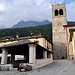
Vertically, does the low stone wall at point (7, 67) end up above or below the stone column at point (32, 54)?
below

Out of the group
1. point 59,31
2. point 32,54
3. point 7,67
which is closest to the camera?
point 7,67

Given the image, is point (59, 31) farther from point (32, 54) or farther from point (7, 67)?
point (7, 67)

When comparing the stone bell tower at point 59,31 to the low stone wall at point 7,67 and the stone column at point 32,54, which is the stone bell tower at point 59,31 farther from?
the low stone wall at point 7,67

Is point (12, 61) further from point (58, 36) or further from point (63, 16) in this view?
point (63, 16)

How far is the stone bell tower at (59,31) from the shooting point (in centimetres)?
4912

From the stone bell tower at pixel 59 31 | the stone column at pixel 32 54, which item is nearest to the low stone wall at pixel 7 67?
the stone column at pixel 32 54

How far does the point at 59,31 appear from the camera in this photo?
5134cm

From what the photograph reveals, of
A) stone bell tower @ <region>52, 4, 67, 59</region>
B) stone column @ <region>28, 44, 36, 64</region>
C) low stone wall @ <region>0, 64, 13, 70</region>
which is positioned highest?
stone bell tower @ <region>52, 4, 67, 59</region>

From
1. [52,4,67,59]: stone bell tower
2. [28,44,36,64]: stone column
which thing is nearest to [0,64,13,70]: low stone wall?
[28,44,36,64]: stone column

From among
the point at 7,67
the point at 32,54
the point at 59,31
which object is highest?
the point at 59,31

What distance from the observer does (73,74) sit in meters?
11.4

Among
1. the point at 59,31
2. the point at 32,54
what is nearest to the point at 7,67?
the point at 32,54

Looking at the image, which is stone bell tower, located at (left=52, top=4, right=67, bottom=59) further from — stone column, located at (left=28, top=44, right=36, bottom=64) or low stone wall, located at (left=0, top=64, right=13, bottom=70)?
low stone wall, located at (left=0, top=64, right=13, bottom=70)

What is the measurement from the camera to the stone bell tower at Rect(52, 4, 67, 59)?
161ft
